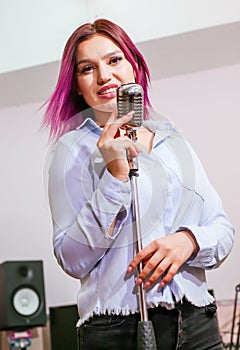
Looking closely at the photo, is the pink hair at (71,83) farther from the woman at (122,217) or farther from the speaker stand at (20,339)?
the speaker stand at (20,339)

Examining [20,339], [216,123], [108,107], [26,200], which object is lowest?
[20,339]

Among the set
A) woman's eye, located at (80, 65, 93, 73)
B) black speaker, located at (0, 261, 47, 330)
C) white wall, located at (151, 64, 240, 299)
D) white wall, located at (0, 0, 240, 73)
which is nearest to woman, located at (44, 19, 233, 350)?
woman's eye, located at (80, 65, 93, 73)

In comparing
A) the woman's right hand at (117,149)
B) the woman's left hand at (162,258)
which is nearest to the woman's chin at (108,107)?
the woman's right hand at (117,149)

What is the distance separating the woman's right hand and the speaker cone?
103 inches

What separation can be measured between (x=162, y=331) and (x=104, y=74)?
486 mm

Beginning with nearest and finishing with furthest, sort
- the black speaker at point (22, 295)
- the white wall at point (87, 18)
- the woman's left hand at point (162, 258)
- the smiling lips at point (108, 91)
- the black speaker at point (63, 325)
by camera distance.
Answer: the woman's left hand at point (162, 258) < the smiling lips at point (108, 91) < the white wall at point (87, 18) < the black speaker at point (63, 325) < the black speaker at point (22, 295)

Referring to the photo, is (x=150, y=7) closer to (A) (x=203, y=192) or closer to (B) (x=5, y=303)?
(B) (x=5, y=303)

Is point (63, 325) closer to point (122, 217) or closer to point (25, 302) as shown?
point (25, 302)

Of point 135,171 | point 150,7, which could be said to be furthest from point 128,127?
point 150,7

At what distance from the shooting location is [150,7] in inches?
125

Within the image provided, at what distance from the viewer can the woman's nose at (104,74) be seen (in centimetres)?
119

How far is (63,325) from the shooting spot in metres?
3.43

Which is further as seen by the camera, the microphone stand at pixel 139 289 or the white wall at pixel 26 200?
the white wall at pixel 26 200

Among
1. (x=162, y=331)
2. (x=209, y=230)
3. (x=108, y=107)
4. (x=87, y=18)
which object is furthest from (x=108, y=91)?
(x=87, y=18)
